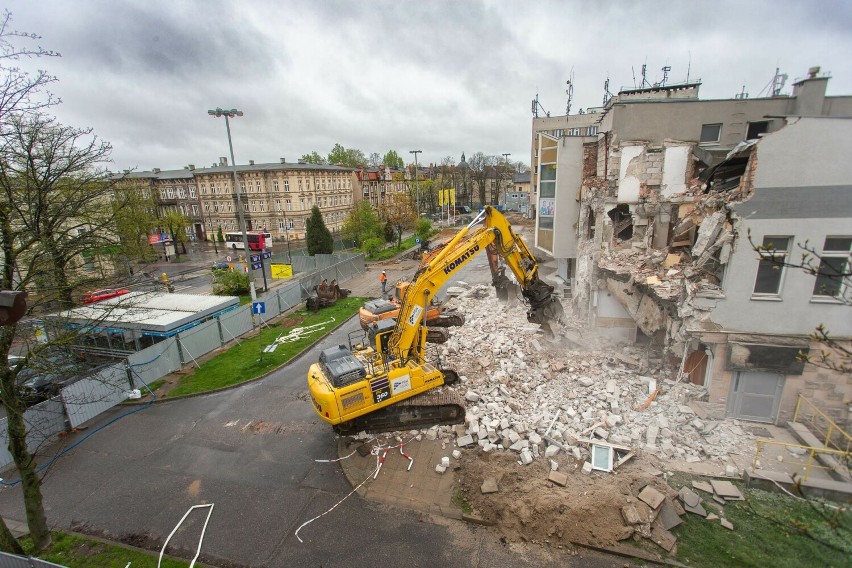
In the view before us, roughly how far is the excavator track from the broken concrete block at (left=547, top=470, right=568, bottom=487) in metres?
2.74

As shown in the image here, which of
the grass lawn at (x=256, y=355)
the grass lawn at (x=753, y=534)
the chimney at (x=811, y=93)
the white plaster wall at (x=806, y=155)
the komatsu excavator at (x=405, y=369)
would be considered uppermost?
the chimney at (x=811, y=93)

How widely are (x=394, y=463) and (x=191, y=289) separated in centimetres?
2575

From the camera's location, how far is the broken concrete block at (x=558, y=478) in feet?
27.5

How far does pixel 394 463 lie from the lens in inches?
380

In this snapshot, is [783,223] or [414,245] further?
[414,245]

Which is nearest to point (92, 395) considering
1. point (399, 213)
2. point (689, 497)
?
point (689, 497)

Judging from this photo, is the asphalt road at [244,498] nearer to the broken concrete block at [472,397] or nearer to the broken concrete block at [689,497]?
the broken concrete block at [689,497]

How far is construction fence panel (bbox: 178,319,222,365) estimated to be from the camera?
1577cm

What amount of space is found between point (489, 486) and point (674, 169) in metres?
10.9

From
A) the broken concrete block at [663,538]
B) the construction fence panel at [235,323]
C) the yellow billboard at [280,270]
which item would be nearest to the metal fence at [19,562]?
the broken concrete block at [663,538]

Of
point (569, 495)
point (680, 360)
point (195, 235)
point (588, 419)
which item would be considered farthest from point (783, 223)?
point (195, 235)

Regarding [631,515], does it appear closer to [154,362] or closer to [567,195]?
[567,195]

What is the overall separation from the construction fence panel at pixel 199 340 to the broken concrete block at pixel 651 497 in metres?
15.9

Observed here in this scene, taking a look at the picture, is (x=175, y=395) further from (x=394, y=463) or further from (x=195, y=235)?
(x=195, y=235)
